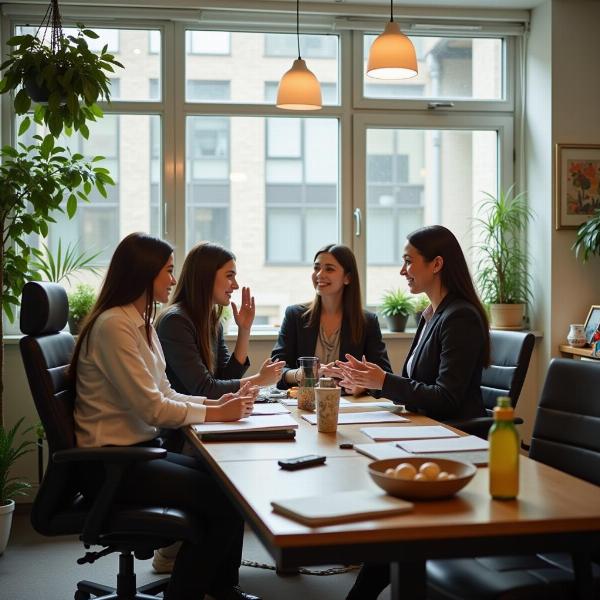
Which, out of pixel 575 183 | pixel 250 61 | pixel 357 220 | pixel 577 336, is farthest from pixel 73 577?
pixel 575 183

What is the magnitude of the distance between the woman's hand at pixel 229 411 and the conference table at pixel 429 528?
0.76 meters

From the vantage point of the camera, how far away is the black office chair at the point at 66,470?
239 centimetres

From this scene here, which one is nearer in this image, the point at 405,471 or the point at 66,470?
the point at 405,471

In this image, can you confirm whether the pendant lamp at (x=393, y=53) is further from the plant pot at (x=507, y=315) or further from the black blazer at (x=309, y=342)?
the plant pot at (x=507, y=315)

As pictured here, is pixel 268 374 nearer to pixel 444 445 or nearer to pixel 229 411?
pixel 229 411

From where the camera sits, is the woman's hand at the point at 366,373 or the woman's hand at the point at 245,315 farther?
the woman's hand at the point at 245,315

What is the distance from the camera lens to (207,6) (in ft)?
15.1

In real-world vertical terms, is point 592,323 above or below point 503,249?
below

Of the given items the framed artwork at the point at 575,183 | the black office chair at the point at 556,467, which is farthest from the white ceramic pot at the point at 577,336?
the black office chair at the point at 556,467

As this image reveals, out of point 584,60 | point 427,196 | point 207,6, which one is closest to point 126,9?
point 207,6

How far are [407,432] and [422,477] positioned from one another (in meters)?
0.74

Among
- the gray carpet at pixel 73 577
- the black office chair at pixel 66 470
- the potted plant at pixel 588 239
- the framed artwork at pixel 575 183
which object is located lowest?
the gray carpet at pixel 73 577

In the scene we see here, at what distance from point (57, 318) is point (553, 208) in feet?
9.88

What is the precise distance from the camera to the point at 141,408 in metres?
2.52
